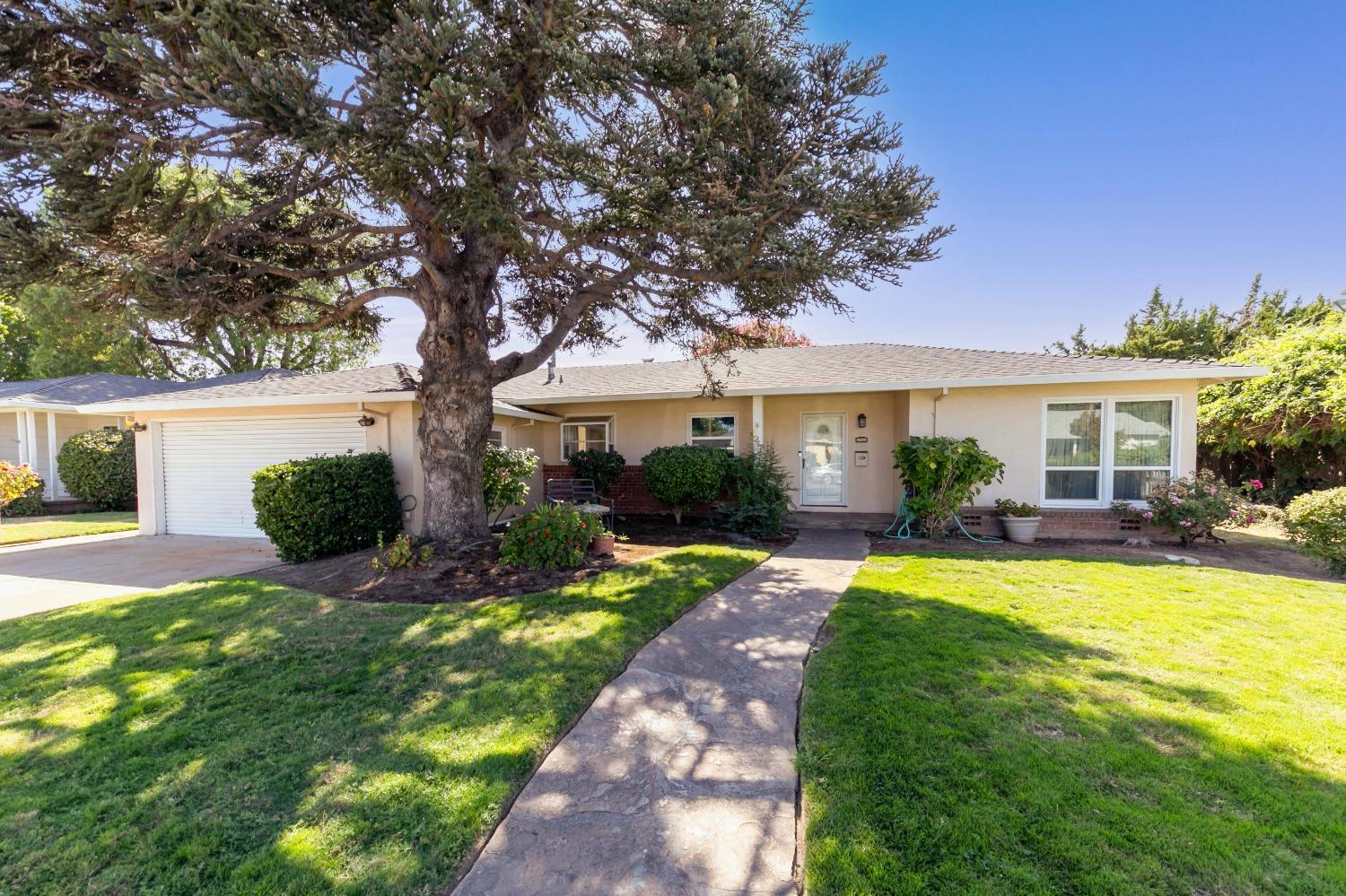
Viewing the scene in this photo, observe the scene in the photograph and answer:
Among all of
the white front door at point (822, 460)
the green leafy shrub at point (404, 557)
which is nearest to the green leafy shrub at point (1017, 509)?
the white front door at point (822, 460)

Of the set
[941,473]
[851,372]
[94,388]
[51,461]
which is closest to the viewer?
[941,473]

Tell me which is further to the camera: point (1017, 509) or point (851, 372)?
point (851, 372)

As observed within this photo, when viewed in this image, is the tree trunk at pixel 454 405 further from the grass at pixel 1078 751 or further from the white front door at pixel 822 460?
the white front door at pixel 822 460

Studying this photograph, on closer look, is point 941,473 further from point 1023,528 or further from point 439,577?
point 439,577

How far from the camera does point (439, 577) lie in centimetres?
630

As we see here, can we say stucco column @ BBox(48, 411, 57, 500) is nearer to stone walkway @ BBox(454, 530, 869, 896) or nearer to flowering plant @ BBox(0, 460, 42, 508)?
flowering plant @ BBox(0, 460, 42, 508)

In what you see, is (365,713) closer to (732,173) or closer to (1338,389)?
(732,173)

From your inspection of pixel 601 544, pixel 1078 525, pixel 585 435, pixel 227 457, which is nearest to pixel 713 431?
pixel 585 435

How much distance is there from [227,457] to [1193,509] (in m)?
16.5

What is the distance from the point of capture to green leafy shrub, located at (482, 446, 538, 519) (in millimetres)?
8930

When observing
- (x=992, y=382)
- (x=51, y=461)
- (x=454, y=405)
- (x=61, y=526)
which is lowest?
(x=61, y=526)

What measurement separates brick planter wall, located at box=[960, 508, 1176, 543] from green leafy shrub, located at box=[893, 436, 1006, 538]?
1.79 feet

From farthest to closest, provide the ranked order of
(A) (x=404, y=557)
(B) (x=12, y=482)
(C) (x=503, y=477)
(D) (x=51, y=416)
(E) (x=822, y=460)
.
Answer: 1. (D) (x=51, y=416)
2. (E) (x=822, y=460)
3. (B) (x=12, y=482)
4. (C) (x=503, y=477)
5. (A) (x=404, y=557)

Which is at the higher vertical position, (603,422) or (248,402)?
(248,402)
